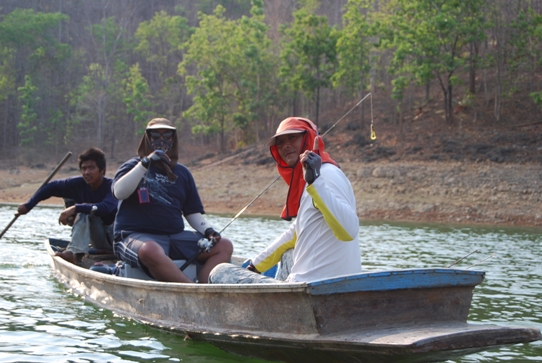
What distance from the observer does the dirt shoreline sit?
71.1ft

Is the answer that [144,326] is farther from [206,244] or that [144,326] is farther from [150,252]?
[206,244]

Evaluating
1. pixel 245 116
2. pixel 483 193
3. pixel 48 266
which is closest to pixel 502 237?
pixel 483 193

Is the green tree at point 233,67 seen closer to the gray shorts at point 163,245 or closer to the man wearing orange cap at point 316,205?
the gray shorts at point 163,245

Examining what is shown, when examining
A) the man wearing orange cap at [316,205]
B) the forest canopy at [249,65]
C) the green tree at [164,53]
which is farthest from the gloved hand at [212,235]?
the green tree at [164,53]

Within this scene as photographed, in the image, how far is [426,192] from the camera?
23328 millimetres

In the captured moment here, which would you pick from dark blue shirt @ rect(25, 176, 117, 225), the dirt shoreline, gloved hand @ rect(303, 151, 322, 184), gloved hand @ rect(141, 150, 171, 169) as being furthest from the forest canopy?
gloved hand @ rect(303, 151, 322, 184)

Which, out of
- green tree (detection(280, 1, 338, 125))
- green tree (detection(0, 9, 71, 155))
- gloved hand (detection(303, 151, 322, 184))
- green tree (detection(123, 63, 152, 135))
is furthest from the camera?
green tree (detection(0, 9, 71, 155))

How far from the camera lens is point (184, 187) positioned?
7.54 meters

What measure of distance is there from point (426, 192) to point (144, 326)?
1757 cm

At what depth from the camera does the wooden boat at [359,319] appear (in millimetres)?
4660

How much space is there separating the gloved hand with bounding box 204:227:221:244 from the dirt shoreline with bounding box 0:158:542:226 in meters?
15.0

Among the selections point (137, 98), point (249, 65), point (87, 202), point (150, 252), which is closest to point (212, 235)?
point (150, 252)

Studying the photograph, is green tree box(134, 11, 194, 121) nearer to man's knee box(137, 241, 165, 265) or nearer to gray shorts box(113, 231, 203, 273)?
gray shorts box(113, 231, 203, 273)

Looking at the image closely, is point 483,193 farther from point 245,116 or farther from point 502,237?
point 245,116
